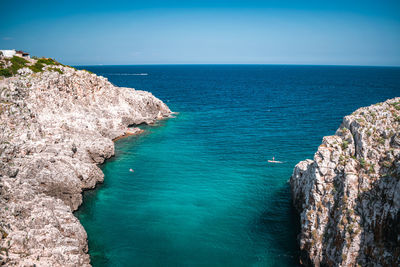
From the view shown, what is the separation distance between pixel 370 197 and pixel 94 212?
2762 centimetres

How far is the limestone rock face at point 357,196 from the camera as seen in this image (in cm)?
1916

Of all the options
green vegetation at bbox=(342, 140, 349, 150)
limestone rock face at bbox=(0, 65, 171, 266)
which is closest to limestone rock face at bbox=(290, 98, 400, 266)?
green vegetation at bbox=(342, 140, 349, 150)

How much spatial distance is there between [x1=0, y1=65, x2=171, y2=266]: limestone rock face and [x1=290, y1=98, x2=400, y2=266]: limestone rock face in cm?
1963

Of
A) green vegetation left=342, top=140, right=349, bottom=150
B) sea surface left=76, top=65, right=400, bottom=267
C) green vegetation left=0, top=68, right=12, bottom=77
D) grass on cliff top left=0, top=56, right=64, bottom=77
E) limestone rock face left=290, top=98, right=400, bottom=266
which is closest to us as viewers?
limestone rock face left=290, top=98, right=400, bottom=266

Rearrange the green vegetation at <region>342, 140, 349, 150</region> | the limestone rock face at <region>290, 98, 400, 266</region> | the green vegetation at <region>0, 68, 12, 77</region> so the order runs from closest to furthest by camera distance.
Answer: the limestone rock face at <region>290, 98, 400, 266</region> < the green vegetation at <region>342, 140, 349, 150</region> < the green vegetation at <region>0, 68, 12, 77</region>

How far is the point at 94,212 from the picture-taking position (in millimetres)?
31672

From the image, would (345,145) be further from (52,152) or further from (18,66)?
(18,66)

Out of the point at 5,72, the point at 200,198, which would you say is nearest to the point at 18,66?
the point at 5,72

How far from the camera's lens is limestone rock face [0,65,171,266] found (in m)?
22.2

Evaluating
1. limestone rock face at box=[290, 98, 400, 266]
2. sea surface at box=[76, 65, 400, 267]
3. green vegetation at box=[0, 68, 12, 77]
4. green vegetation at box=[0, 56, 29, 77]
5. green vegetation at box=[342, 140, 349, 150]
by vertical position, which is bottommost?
sea surface at box=[76, 65, 400, 267]

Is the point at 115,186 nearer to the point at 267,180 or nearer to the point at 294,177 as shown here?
the point at 267,180

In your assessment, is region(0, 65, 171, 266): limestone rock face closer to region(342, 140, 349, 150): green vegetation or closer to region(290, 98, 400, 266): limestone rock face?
region(290, 98, 400, 266): limestone rock face

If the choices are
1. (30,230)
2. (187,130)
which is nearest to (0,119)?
(30,230)

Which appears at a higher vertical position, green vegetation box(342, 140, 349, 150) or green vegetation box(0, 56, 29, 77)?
green vegetation box(0, 56, 29, 77)
